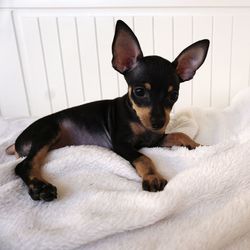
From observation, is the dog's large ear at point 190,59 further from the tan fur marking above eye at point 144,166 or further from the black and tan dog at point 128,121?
the tan fur marking above eye at point 144,166

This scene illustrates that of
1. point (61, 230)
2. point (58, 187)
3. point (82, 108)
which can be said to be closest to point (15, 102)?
point (82, 108)

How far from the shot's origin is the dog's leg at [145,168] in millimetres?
1006

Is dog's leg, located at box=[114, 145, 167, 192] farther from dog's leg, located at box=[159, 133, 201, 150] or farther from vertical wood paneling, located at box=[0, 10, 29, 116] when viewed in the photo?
vertical wood paneling, located at box=[0, 10, 29, 116]

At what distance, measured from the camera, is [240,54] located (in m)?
1.71

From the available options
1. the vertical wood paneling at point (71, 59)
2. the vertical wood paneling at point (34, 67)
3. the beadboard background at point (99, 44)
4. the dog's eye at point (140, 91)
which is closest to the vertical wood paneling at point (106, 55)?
the beadboard background at point (99, 44)

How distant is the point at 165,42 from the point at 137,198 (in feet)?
3.24

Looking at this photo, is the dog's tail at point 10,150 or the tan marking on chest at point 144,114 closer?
the tan marking on chest at point 144,114

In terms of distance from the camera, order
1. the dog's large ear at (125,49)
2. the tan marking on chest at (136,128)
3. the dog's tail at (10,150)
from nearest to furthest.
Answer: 1. the dog's large ear at (125,49)
2. the tan marking on chest at (136,128)
3. the dog's tail at (10,150)

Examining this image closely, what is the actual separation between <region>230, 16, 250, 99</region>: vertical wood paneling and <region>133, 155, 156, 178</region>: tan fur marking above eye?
0.85 metres

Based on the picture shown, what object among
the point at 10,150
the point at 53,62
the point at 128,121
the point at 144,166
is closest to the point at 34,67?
the point at 53,62

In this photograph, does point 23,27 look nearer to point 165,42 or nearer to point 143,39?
point 143,39

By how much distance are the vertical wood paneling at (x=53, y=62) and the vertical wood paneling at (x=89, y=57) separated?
12 centimetres

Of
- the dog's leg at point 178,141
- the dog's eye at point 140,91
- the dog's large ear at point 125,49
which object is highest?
the dog's large ear at point 125,49

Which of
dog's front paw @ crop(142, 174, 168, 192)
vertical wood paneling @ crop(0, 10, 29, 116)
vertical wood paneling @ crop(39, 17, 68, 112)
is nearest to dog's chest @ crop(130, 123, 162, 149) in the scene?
dog's front paw @ crop(142, 174, 168, 192)
